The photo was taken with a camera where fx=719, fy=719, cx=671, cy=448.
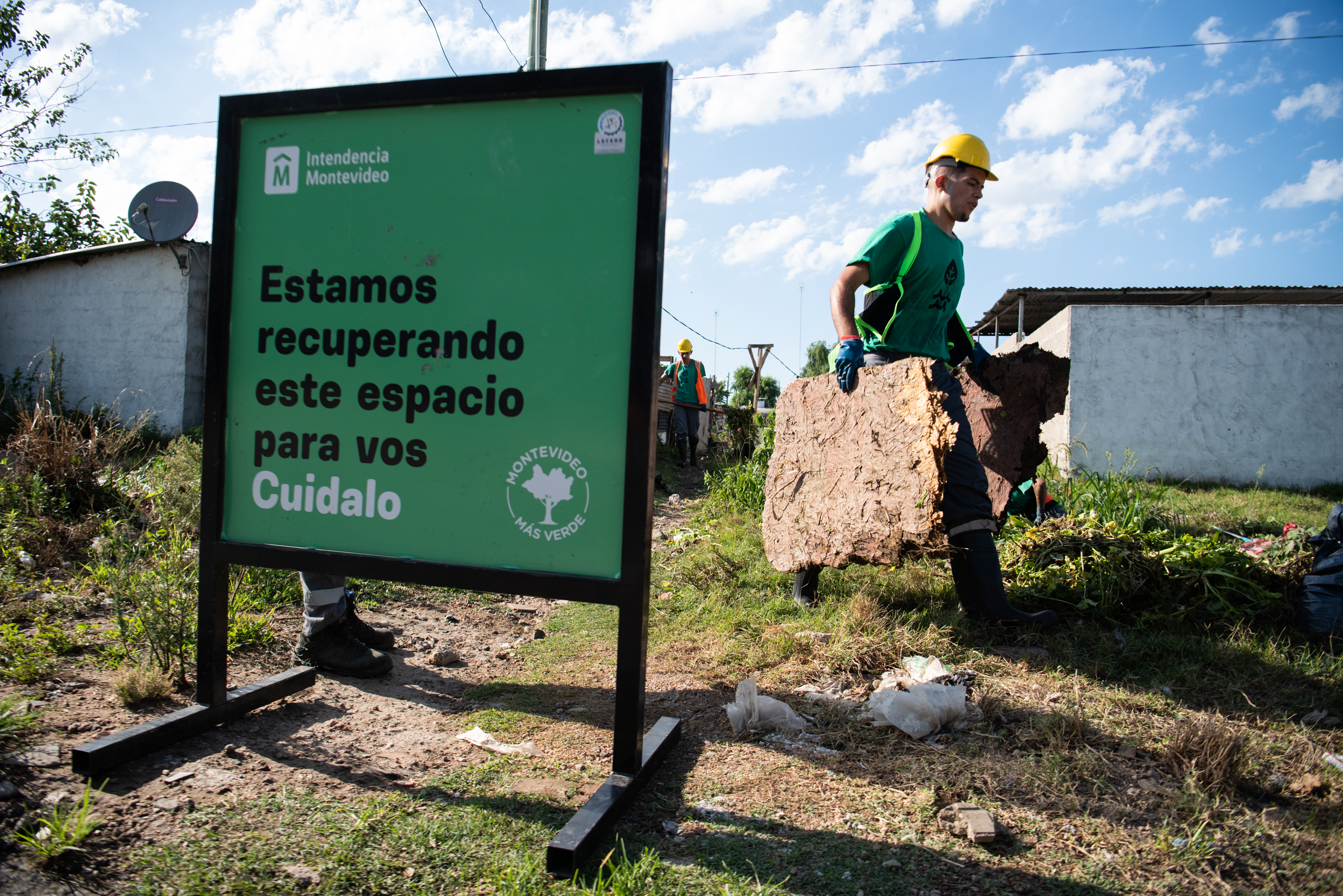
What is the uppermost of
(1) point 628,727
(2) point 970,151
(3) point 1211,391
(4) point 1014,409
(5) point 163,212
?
(5) point 163,212

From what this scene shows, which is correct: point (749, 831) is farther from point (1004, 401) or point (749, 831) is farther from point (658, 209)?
point (1004, 401)

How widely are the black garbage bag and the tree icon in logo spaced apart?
313 cm

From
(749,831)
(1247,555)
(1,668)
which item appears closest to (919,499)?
(749,831)

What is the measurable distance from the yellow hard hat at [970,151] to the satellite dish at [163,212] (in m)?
8.86

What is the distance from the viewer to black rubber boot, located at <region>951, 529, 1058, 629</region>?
118 inches

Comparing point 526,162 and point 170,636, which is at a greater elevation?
point 526,162

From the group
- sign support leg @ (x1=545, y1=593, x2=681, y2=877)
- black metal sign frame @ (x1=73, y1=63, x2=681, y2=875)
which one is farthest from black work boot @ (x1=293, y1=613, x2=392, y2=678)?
sign support leg @ (x1=545, y1=593, x2=681, y2=877)

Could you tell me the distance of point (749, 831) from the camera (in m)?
1.76

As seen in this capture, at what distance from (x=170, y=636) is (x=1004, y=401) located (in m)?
3.82

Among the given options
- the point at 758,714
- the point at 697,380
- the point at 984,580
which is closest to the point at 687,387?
the point at 697,380

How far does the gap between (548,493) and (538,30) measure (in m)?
7.96

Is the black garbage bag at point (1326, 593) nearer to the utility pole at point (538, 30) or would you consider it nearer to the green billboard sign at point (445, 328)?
the green billboard sign at point (445, 328)

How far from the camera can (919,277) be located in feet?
10.5

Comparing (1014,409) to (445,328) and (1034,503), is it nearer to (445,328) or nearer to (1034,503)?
(1034,503)
